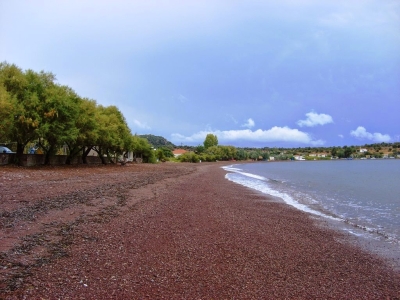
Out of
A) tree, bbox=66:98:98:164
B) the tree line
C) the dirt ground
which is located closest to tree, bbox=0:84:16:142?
the tree line

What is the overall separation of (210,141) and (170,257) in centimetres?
15721

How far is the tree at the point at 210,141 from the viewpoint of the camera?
538 feet

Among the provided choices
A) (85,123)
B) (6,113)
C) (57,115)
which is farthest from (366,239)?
(85,123)

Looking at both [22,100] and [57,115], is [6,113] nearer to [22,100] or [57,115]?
[22,100]

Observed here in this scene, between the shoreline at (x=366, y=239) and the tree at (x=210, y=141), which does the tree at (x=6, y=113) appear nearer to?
the shoreline at (x=366, y=239)

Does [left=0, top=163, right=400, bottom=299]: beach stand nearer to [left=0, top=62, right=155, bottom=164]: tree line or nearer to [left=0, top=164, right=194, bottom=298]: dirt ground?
[left=0, top=164, right=194, bottom=298]: dirt ground

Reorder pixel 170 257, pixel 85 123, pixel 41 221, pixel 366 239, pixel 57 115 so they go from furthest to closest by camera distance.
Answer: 1. pixel 85 123
2. pixel 57 115
3. pixel 366 239
4. pixel 41 221
5. pixel 170 257

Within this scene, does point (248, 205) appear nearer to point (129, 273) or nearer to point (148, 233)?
point (148, 233)

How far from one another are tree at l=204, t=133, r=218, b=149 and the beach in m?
150

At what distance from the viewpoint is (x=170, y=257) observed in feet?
26.1

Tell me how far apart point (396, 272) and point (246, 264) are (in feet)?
13.2

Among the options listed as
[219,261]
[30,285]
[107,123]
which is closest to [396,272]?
[219,261]

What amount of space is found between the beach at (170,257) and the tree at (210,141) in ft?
493

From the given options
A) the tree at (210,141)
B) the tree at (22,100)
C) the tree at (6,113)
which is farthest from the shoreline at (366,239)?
the tree at (210,141)
